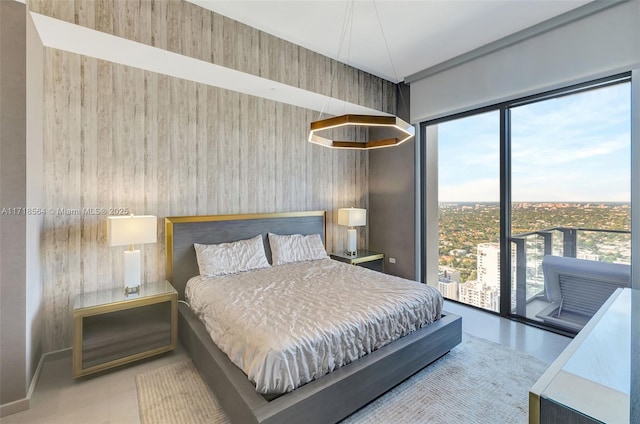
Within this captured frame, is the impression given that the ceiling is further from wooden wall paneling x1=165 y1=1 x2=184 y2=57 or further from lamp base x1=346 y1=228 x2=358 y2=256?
lamp base x1=346 y1=228 x2=358 y2=256

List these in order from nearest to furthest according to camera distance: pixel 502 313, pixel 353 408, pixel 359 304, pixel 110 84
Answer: pixel 353 408, pixel 359 304, pixel 110 84, pixel 502 313

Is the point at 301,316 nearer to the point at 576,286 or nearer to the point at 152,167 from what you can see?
the point at 152,167

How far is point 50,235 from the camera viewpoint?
8.31 feet

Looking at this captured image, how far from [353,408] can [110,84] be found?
354cm

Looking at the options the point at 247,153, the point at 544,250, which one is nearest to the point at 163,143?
the point at 247,153

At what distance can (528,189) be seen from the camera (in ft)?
10.9

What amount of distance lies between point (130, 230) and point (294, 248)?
1.88m

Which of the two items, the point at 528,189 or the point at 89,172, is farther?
the point at 528,189

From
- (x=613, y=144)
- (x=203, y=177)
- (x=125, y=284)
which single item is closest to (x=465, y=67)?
(x=613, y=144)

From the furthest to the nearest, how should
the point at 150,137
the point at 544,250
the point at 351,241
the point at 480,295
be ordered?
the point at 351,241 < the point at 480,295 < the point at 544,250 < the point at 150,137

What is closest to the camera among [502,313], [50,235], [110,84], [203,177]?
[50,235]

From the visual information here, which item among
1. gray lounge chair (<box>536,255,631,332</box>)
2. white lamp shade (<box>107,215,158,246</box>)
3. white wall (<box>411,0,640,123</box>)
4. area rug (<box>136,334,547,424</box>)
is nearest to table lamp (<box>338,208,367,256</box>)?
white wall (<box>411,0,640,123</box>)

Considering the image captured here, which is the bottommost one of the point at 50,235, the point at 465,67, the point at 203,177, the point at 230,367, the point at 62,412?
the point at 62,412

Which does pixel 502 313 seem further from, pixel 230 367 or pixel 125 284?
pixel 125 284
